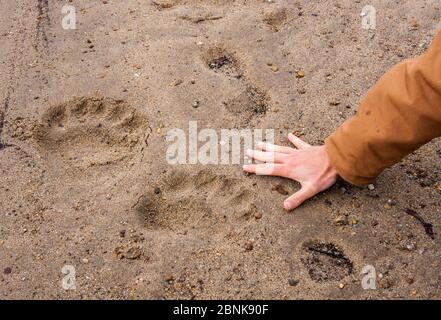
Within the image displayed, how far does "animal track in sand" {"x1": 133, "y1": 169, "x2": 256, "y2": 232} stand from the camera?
2123 millimetres

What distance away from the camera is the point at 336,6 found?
2990mm

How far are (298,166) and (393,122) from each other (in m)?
0.59

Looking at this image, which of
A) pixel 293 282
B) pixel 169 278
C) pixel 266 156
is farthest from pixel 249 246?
pixel 266 156

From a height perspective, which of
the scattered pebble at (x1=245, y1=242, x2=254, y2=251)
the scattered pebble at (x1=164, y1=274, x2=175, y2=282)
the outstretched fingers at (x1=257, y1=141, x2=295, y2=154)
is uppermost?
the outstretched fingers at (x1=257, y1=141, x2=295, y2=154)

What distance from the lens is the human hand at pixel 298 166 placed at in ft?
6.91

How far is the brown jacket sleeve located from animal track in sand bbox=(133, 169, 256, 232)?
0.43 m

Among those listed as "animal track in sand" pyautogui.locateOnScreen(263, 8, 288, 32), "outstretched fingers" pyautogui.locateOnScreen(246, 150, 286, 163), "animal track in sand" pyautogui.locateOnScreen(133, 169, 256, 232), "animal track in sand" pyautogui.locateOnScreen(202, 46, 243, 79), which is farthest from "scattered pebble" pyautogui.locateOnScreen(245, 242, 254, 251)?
"animal track in sand" pyautogui.locateOnScreen(263, 8, 288, 32)

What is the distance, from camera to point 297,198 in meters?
2.11

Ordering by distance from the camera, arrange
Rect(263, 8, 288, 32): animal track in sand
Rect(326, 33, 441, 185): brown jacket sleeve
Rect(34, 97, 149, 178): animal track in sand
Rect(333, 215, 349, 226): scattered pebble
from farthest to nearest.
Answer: Rect(263, 8, 288, 32): animal track in sand, Rect(34, 97, 149, 178): animal track in sand, Rect(333, 215, 349, 226): scattered pebble, Rect(326, 33, 441, 185): brown jacket sleeve

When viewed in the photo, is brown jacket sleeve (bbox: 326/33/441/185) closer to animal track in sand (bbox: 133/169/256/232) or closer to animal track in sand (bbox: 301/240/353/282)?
animal track in sand (bbox: 301/240/353/282)

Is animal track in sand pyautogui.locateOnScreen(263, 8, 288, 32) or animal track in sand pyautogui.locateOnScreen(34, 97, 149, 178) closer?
animal track in sand pyautogui.locateOnScreen(34, 97, 149, 178)

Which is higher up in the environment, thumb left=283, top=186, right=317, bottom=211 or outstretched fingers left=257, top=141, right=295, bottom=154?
outstretched fingers left=257, top=141, right=295, bottom=154
